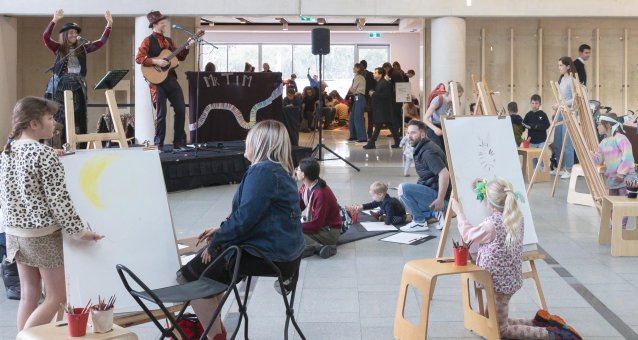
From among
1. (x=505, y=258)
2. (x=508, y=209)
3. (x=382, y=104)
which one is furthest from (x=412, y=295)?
(x=382, y=104)

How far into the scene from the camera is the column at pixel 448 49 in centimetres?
1437

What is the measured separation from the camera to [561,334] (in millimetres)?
4363

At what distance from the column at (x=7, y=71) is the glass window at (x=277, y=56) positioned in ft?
37.9

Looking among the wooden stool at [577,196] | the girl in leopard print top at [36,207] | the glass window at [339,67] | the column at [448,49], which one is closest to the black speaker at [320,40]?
the column at [448,49]

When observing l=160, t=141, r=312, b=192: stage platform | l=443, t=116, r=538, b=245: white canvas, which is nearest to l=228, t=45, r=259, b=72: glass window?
l=160, t=141, r=312, b=192: stage platform

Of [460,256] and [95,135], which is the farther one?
[95,135]

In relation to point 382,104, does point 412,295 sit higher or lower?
lower

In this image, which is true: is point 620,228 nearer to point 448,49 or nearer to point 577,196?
point 577,196

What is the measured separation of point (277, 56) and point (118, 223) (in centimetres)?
2206

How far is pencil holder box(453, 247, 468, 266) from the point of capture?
4.29m

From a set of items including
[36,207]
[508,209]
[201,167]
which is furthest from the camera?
[201,167]

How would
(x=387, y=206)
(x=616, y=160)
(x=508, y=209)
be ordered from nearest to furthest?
(x=508, y=209) → (x=616, y=160) → (x=387, y=206)

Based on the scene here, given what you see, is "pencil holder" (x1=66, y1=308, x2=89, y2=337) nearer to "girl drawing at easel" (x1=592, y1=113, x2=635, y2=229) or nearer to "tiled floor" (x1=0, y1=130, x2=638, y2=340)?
"tiled floor" (x1=0, y1=130, x2=638, y2=340)
